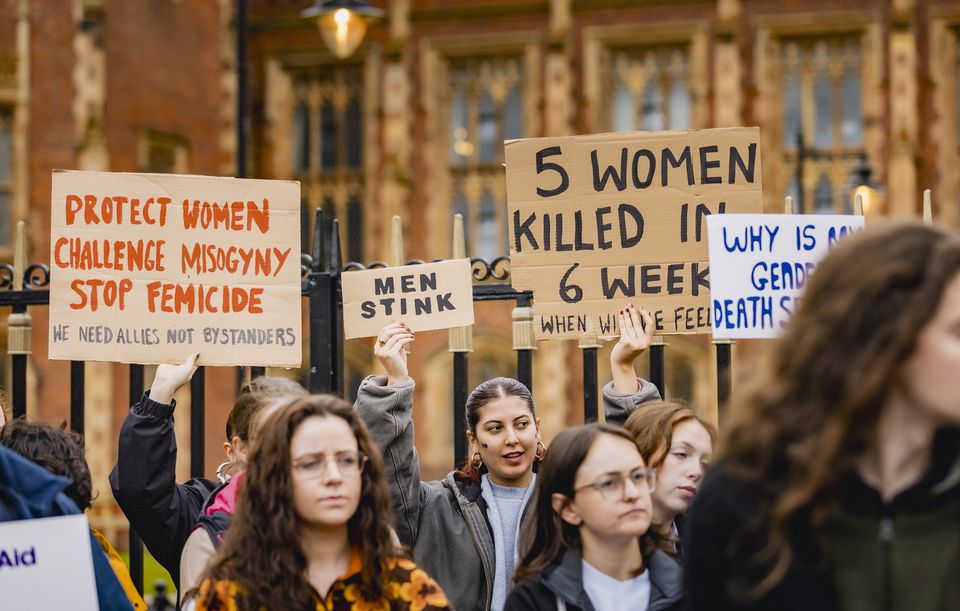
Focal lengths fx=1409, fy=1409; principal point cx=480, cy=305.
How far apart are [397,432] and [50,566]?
112 cm

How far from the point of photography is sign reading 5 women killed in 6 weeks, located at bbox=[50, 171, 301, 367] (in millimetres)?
4934

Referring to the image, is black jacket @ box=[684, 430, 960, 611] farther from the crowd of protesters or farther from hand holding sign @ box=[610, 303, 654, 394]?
hand holding sign @ box=[610, 303, 654, 394]

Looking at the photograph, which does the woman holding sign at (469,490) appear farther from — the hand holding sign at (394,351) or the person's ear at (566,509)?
the person's ear at (566,509)

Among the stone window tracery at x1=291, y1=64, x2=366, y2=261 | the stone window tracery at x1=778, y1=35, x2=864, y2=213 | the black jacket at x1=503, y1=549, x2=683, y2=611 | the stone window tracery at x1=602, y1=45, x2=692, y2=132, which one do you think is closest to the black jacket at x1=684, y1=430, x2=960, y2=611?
the black jacket at x1=503, y1=549, x2=683, y2=611

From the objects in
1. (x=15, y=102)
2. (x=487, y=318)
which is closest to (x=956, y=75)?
(x=487, y=318)

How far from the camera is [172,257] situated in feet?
16.5

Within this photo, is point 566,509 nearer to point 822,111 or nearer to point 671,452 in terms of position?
point 671,452

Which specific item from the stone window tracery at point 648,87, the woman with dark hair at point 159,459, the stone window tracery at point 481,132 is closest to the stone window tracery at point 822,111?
the stone window tracery at point 648,87

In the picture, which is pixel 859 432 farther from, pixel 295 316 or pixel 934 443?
pixel 295 316

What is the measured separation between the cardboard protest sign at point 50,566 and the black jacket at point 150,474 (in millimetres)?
635

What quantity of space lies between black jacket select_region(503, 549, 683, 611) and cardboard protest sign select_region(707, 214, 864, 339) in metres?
1.31

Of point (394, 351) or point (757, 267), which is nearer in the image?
point (394, 351)

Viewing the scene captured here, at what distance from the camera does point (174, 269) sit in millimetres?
5031

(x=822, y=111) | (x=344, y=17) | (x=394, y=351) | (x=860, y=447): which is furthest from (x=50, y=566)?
(x=822, y=111)
